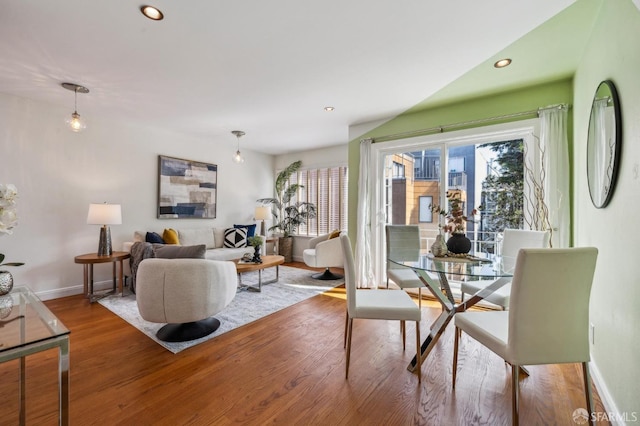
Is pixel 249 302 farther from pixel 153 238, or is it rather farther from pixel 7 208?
pixel 7 208

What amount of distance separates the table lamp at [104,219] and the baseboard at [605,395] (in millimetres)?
4907

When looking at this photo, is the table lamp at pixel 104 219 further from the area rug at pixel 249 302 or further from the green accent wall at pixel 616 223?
the green accent wall at pixel 616 223

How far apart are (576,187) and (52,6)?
4.48 metres

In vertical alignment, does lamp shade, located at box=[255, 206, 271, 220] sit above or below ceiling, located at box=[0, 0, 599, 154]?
below

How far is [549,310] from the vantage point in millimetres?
Result: 1369

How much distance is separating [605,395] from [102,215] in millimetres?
5042

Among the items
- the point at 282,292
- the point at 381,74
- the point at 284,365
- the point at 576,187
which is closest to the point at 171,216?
the point at 282,292

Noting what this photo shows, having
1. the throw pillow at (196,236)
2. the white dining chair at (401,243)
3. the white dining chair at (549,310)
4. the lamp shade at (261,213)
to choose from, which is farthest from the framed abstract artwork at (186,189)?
the white dining chair at (549,310)

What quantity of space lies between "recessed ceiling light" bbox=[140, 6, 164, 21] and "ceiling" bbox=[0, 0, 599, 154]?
0.13 feet

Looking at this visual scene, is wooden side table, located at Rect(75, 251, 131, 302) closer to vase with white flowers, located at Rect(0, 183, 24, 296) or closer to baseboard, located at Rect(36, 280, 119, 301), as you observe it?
baseboard, located at Rect(36, 280, 119, 301)

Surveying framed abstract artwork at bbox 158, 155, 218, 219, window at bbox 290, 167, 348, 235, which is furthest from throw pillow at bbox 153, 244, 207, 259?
window at bbox 290, 167, 348, 235

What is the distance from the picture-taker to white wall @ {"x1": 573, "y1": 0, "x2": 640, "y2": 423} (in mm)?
1394

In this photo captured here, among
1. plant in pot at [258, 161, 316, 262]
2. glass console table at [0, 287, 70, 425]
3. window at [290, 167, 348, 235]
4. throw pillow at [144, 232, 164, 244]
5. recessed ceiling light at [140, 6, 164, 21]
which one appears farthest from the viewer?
plant in pot at [258, 161, 316, 262]

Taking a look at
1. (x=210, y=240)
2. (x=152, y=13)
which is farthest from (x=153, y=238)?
(x=152, y=13)
